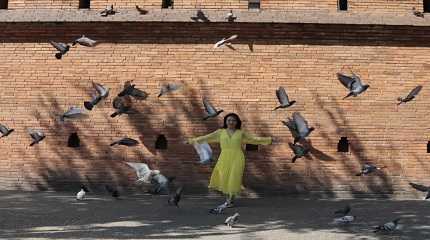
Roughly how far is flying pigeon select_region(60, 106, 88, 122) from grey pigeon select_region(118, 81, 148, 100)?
0.78 metres

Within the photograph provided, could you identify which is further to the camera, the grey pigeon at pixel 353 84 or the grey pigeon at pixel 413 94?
the grey pigeon at pixel 413 94

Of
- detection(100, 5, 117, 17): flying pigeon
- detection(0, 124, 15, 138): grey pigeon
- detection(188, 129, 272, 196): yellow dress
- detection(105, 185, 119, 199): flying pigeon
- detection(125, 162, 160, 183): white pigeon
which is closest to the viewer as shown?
detection(188, 129, 272, 196): yellow dress

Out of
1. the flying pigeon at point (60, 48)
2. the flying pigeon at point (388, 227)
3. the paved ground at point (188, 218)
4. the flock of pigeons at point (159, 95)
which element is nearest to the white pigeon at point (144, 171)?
the flock of pigeons at point (159, 95)

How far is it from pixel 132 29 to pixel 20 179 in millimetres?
3454

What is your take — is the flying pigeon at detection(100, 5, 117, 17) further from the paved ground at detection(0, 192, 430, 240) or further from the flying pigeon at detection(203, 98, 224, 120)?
the paved ground at detection(0, 192, 430, 240)

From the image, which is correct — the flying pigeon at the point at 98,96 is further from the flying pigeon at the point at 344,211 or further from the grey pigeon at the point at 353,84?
→ the flying pigeon at the point at 344,211

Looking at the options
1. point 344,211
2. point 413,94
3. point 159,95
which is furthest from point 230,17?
point 344,211

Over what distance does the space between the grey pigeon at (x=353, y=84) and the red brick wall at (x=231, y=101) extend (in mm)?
511

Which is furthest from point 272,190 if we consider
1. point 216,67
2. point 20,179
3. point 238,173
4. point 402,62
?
point 20,179

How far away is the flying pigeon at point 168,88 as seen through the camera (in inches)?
311

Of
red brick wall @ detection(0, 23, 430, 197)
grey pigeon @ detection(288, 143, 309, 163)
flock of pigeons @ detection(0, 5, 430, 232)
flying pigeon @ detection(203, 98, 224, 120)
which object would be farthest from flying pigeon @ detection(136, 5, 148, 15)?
grey pigeon @ detection(288, 143, 309, 163)

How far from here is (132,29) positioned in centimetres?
819

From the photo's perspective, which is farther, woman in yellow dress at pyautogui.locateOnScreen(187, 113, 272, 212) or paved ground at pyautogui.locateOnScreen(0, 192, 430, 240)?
woman in yellow dress at pyautogui.locateOnScreen(187, 113, 272, 212)

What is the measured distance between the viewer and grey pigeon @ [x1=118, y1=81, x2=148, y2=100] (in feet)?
25.3
